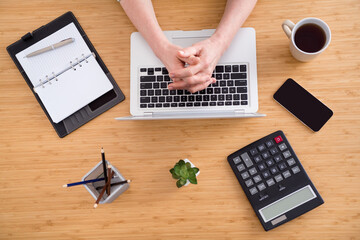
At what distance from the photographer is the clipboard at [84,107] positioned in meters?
0.98

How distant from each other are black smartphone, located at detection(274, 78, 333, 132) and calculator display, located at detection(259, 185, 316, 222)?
0.68 feet

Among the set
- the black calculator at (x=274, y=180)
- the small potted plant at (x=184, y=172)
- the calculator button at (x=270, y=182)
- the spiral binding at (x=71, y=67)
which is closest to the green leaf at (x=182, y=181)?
the small potted plant at (x=184, y=172)

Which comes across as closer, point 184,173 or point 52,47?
point 184,173

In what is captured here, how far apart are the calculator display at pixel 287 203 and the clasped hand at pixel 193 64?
44 cm

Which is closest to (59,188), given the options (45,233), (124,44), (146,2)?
(45,233)

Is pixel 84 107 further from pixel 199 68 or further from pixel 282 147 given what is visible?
pixel 282 147

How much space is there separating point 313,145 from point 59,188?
872mm

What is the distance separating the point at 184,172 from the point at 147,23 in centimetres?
50

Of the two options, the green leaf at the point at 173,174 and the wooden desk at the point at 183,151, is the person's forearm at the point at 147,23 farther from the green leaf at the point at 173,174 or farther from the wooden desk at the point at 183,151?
the green leaf at the point at 173,174

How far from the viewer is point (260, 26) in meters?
0.98

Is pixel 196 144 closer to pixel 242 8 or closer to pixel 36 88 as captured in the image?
pixel 242 8

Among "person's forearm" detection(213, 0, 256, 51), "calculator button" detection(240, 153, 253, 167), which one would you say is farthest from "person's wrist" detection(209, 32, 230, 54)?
"calculator button" detection(240, 153, 253, 167)

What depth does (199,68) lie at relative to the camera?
886 mm

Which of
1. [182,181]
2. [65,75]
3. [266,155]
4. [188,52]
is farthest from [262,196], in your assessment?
[65,75]
